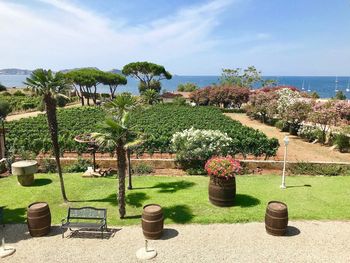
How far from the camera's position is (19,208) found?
38.4 feet

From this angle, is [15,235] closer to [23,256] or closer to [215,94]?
[23,256]

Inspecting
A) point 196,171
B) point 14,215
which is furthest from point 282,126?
point 14,215

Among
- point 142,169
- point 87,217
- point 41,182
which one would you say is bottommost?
point 41,182

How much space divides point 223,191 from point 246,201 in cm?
142

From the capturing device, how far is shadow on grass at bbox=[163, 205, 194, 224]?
10.5 metres

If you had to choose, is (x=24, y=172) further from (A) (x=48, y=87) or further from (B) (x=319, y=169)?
(B) (x=319, y=169)

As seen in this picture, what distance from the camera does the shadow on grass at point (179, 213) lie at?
1052 cm

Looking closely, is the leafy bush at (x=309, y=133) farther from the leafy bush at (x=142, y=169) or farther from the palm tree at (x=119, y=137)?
the palm tree at (x=119, y=137)

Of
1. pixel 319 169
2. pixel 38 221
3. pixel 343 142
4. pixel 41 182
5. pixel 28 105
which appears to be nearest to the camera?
pixel 38 221

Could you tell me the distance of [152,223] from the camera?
9.05m

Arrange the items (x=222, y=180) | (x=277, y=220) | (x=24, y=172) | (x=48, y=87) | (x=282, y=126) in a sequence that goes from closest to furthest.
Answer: (x=277, y=220) → (x=48, y=87) → (x=222, y=180) → (x=24, y=172) → (x=282, y=126)

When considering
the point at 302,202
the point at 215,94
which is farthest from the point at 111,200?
the point at 215,94

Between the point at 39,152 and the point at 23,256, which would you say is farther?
the point at 39,152

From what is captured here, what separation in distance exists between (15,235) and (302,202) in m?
10.5
